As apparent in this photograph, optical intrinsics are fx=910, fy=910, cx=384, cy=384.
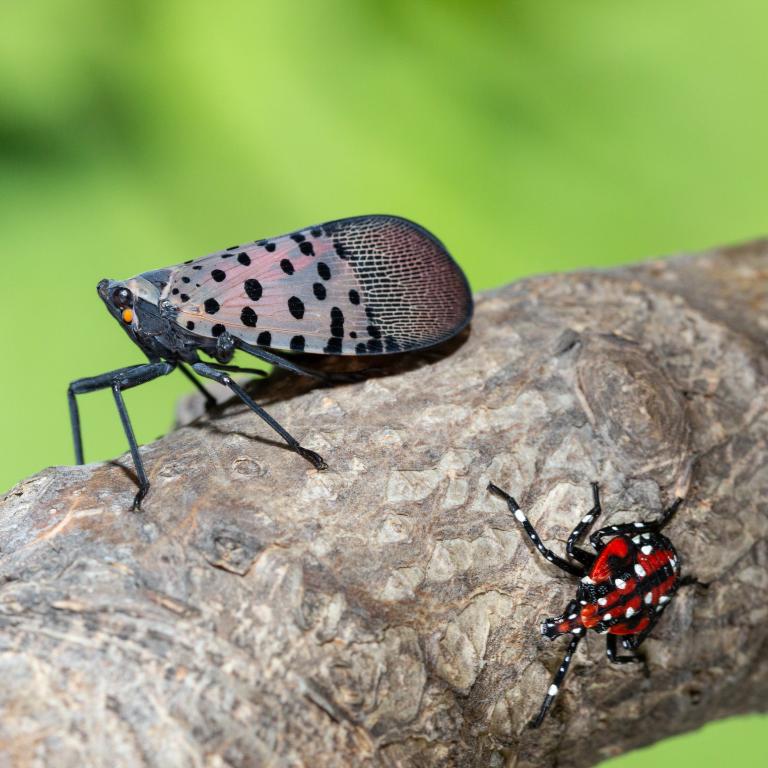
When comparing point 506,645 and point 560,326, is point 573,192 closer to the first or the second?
point 560,326

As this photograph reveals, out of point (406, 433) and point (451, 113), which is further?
point (451, 113)

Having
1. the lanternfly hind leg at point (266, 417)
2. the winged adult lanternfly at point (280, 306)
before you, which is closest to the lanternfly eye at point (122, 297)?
the winged adult lanternfly at point (280, 306)

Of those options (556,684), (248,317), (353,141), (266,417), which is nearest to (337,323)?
(248,317)

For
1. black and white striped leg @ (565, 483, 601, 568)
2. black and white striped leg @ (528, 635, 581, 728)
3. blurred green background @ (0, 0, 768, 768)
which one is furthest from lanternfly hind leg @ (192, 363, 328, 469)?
blurred green background @ (0, 0, 768, 768)

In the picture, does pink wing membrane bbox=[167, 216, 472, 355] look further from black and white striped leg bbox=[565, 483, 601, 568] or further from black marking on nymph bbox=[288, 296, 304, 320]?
black and white striped leg bbox=[565, 483, 601, 568]

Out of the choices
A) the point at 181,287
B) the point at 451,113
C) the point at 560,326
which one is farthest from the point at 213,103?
the point at 560,326

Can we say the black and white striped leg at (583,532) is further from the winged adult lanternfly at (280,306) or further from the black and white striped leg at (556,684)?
the winged adult lanternfly at (280,306)
